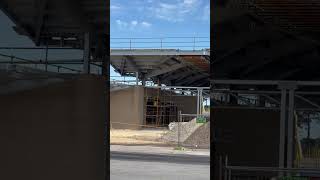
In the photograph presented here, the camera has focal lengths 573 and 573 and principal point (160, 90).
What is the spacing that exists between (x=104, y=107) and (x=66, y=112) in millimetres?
436

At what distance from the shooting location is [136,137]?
112 feet

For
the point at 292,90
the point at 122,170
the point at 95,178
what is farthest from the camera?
the point at 122,170

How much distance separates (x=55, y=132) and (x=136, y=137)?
2877 centimetres

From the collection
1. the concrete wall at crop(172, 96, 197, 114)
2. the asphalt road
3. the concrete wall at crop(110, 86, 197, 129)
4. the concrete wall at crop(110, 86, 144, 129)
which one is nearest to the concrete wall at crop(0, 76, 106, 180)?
the asphalt road

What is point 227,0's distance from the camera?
18.5 feet

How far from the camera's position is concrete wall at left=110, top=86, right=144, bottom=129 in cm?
3856

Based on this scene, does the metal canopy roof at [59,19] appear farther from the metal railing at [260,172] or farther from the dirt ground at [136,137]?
the dirt ground at [136,137]

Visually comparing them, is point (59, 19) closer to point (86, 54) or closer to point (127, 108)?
point (86, 54)

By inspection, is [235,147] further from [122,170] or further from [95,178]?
[122,170]

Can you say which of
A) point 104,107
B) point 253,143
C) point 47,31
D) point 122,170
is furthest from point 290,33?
point 122,170

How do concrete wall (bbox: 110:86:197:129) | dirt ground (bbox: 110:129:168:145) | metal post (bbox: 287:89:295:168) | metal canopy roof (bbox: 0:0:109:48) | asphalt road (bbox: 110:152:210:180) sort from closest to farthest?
metal post (bbox: 287:89:295:168) < metal canopy roof (bbox: 0:0:109:48) < asphalt road (bbox: 110:152:210:180) < dirt ground (bbox: 110:129:168:145) < concrete wall (bbox: 110:86:197:129)

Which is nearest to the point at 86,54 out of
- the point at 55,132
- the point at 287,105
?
the point at 55,132

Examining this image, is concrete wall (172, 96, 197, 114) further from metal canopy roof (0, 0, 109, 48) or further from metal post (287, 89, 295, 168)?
metal post (287, 89, 295, 168)

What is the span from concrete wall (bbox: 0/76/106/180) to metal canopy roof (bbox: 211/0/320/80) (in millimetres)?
1310
